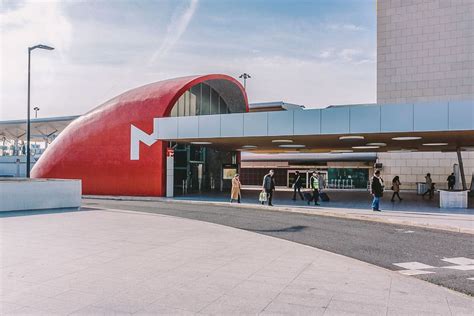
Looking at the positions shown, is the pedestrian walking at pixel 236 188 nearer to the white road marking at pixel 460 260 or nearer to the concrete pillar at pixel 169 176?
the concrete pillar at pixel 169 176

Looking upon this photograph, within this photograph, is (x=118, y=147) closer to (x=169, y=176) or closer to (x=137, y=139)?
(x=137, y=139)

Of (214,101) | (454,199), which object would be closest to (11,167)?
(214,101)

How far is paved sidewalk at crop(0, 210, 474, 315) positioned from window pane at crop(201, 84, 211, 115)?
2147 centimetres

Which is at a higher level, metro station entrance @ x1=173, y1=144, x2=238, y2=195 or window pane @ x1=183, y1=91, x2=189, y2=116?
window pane @ x1=183, y1=91, x2=189, y2=116

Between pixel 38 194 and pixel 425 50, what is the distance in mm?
39074

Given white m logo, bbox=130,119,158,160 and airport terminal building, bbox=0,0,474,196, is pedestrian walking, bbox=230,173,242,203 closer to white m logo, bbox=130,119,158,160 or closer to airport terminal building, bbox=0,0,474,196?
airport terminal building, bbox=0,0,474,196

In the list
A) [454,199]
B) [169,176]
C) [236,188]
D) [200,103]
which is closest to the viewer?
[454,199]

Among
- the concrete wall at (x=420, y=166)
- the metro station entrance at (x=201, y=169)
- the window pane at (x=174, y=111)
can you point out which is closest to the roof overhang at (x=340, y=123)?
the window pane at (x=174, y=111)

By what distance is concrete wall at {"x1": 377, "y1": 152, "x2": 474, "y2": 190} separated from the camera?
40.8m

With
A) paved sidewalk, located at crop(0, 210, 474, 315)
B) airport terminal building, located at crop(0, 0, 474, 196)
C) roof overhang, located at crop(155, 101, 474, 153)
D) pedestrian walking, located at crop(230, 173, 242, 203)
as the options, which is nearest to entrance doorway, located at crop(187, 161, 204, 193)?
airport terminal building, located at crop(0, 0, 474, 196)

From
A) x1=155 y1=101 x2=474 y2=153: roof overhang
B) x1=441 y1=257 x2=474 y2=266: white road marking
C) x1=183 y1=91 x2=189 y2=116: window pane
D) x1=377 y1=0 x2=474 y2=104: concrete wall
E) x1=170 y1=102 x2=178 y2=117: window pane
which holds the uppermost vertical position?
x1=377 y1=0 x2=474 y2=104: concrete wall

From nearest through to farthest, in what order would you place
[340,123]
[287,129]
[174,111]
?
[340,123] < [287,129] < [174,111]

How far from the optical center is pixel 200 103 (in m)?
31.1

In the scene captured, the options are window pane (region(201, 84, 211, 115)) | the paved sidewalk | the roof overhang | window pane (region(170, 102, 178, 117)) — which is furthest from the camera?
window pane (region(201, 84, 211, 115))
